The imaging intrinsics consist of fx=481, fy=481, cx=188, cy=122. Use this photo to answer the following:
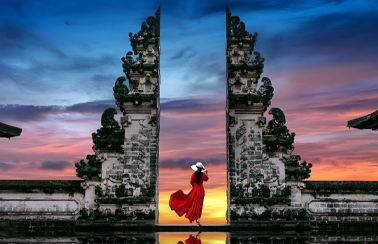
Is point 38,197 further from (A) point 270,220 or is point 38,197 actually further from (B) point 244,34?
(B) point 244,34

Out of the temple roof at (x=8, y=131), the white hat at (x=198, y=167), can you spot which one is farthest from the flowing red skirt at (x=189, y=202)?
the temple roof at (x=8, y=131)

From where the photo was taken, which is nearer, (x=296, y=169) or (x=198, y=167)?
(x=198, y=167)

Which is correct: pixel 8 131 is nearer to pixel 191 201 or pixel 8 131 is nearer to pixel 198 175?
pixel 198 175

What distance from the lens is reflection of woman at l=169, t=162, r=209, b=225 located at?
17.2 m

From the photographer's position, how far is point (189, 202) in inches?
685

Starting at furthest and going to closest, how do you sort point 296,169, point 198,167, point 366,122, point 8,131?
point 296,169 → point 198,167 → point 366,122 → point 8,131

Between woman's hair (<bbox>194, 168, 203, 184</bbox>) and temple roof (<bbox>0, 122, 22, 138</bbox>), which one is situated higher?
temple roof (<bbox>0, 122, 22, 138</bbox>)

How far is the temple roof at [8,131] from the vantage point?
1449 cm

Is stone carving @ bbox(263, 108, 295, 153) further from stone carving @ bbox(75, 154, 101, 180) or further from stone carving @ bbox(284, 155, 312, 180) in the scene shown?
stone carving @ bbox(75, 154, 101, 180)

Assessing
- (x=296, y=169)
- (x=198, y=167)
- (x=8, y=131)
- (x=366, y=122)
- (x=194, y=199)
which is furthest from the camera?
(x=296, y=169)

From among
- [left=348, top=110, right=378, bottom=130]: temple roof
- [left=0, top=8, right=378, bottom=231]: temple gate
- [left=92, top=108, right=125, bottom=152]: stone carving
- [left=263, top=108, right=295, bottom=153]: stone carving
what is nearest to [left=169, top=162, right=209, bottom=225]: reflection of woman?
[left=0, top=8, right=378, bottom=231]: temple gate

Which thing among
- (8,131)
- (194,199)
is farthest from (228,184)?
(8,131)

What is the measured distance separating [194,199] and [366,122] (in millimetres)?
6437

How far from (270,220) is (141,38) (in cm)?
869
